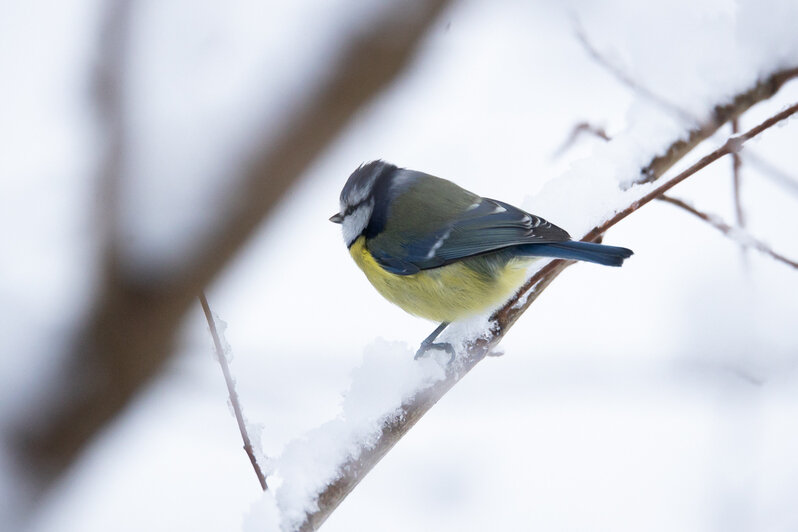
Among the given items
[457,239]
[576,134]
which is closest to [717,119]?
[576,134]

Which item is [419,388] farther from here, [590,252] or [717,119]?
[717,119]

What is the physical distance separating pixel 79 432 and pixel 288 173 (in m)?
0.42

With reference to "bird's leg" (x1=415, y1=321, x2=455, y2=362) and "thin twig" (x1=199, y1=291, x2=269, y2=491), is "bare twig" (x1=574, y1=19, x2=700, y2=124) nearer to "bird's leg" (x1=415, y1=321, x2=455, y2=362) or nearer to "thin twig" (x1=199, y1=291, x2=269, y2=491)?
"bird's leg" (x1=415, y1=321, x2=455, y2=362)

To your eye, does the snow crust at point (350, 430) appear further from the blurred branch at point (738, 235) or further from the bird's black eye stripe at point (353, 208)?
the bird's black eye stripe at point (353, 208)

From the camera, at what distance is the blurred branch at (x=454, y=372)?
1193 mm

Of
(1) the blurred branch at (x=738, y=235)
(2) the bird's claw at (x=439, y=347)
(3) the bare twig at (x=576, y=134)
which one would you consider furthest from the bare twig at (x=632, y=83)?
(2) the bird's claw at (x=439, y=347)

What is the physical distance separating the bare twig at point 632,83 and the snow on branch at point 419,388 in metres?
0.07

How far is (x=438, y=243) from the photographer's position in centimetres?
227

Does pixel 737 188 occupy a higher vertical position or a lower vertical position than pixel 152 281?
higher

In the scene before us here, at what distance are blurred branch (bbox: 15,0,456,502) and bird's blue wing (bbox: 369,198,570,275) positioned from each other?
141 centimetres

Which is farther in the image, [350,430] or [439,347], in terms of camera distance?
[439,347]

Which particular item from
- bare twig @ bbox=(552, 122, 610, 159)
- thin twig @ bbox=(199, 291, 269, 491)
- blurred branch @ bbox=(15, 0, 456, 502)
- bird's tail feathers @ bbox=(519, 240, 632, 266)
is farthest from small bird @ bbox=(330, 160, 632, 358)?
blurred branch @ bbox=(15, 0, 456, 502)

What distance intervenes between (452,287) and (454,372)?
0.60 m

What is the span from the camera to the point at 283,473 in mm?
1202
